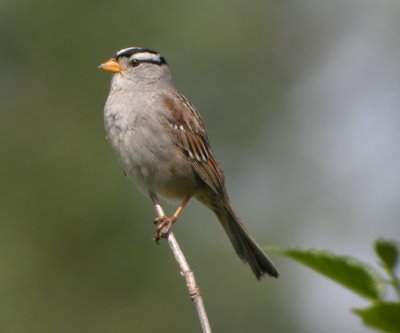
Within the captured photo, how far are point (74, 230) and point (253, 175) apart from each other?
3.70m

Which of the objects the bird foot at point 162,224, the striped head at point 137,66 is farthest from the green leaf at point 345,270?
the striped head at point 137,66

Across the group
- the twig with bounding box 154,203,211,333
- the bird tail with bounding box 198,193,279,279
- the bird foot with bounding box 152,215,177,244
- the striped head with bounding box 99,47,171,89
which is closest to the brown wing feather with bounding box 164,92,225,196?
the bird tail with bounding box 198,193,279,279

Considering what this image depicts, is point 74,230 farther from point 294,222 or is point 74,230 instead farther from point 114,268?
point 294,222

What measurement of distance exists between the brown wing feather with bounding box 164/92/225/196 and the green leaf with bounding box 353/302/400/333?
3.64 m

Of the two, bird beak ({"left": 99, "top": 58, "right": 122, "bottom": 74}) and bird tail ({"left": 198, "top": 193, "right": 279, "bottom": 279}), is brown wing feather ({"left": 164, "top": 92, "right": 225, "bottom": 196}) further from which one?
bird beak ({"left": 99, "top": 58, "right": 122, "bottom": 74})

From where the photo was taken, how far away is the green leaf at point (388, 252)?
1147 mm

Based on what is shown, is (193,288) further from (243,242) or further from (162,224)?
(243,242)

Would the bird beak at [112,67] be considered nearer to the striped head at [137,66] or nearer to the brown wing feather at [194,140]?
the striped head at [137,66]

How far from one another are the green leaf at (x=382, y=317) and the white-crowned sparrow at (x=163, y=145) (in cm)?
319

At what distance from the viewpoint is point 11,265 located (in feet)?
54.1

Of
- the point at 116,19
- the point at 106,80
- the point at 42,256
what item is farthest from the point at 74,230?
the point at 116,19

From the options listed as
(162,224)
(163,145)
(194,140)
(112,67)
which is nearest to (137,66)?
(112,67)

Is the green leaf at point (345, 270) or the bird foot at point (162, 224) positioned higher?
the bird foot at point (162, 224)

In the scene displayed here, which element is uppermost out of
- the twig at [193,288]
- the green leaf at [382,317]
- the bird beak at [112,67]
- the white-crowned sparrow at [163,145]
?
the bird beak at [112,67]
